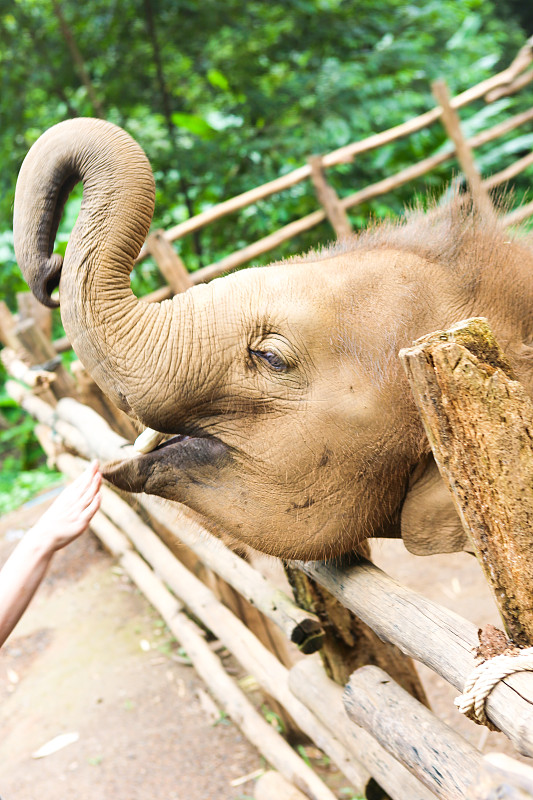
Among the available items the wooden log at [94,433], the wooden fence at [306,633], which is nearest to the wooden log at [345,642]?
the wooden fence at [306,633]

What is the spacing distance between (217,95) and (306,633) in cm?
678

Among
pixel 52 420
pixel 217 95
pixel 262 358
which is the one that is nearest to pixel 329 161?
pixel 217 95

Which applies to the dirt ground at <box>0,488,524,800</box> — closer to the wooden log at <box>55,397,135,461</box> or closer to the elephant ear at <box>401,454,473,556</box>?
the elephant ear at <box>401,454,473,556</box>

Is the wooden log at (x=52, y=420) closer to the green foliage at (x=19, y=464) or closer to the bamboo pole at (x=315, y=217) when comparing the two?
the bamboo pole at (x=315, y=217)

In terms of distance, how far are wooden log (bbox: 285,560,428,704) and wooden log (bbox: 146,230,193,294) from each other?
3.11 meters

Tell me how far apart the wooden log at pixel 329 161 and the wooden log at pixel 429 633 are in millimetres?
3883

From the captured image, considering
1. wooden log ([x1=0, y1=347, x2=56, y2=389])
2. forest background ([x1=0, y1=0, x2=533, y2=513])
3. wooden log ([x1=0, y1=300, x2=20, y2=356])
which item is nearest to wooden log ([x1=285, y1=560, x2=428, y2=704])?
wooden log ([x1=0, y1=347, x2=56, y2=389])

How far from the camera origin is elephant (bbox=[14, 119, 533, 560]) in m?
1.62

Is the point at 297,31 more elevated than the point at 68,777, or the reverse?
the point at 297,31

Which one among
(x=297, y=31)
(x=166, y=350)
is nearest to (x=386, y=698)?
(x=166, y=350)

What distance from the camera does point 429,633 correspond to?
1415 mm

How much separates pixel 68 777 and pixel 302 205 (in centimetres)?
556

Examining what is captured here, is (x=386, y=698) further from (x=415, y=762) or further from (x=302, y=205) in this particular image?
(x=302, y=205)

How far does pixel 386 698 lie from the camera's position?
1807 millimetres
